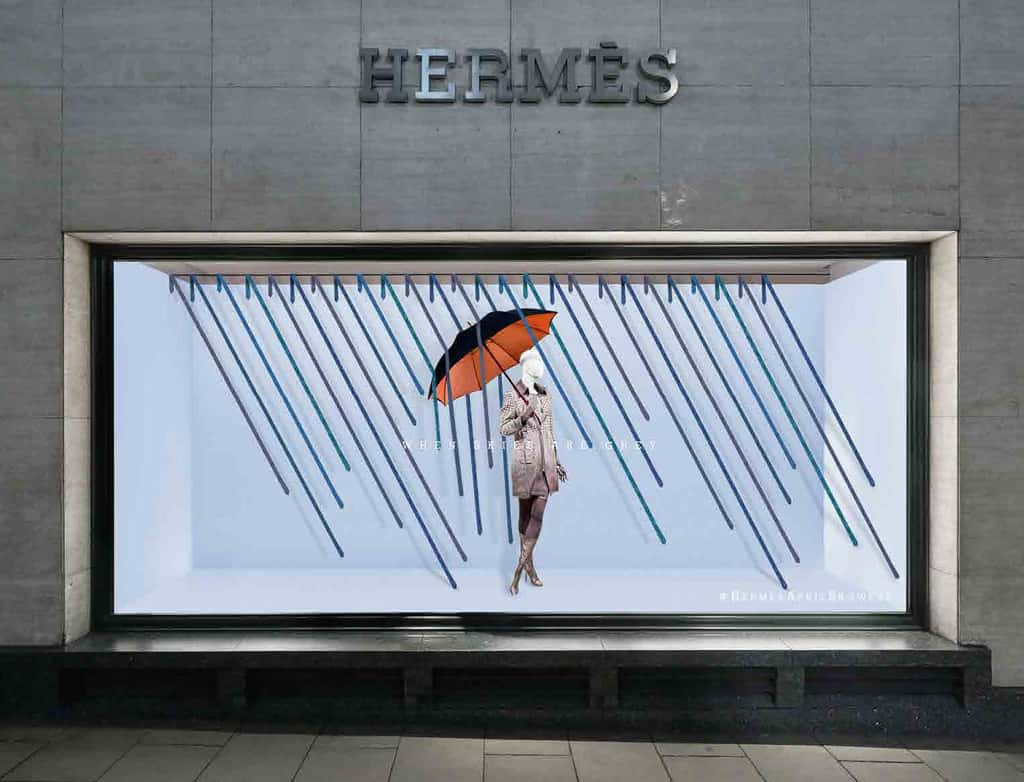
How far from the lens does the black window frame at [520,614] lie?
15.6 ft

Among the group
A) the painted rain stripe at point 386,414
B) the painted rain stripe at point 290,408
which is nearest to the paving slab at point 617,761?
the painted rain stripe at point 386,414

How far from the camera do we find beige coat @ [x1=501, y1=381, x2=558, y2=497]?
16.2 ft

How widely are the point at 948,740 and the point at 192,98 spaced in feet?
19.7

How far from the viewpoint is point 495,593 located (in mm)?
4930

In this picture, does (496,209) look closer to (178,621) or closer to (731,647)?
(731,647)

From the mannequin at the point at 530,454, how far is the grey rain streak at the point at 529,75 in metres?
1.71

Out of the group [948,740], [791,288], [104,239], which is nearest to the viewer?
[948,740]

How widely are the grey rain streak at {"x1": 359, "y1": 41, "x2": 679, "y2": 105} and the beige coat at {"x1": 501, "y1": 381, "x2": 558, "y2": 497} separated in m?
1.95

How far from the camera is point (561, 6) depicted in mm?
4523

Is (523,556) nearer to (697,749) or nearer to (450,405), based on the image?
(450,405)

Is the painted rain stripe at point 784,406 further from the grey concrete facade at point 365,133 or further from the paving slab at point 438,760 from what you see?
the paving slab at point 438,760

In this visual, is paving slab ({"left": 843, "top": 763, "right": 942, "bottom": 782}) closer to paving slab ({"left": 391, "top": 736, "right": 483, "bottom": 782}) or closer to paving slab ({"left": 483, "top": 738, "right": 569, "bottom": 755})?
paving slab ({"left": 483, "top": 738, "right": 569, "bottom": 755})

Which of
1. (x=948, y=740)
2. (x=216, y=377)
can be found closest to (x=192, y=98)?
(x=216, y=377)

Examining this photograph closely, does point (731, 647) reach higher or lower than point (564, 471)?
lower
